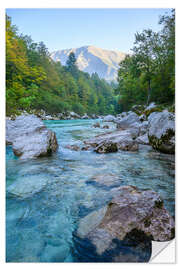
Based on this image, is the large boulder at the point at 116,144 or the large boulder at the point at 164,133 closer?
the large boulder at the point at 164,133

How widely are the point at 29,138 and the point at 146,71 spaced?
727 inches

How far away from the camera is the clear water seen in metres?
1.54

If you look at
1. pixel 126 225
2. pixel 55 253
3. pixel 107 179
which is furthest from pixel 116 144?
pixel 55 253

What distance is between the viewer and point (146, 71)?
1970cm

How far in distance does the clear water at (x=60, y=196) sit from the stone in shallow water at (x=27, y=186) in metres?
0.01

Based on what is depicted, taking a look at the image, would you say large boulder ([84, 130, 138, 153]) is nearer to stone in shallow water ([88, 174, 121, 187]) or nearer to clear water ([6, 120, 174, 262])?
clear water ([6, 120, 174, 262])

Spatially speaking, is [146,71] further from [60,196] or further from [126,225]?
[126,225]

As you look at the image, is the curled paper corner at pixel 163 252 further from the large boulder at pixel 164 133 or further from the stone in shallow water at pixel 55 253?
the large boulder at pixel 164 133

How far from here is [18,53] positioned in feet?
9.34

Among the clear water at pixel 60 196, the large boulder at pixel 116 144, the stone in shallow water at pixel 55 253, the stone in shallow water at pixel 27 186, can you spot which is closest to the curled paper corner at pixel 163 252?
the clear water at pixel 60 196

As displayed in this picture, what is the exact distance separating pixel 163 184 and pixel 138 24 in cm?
248

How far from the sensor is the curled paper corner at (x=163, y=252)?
1470mm

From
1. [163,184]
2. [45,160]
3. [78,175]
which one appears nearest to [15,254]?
[78,175]
